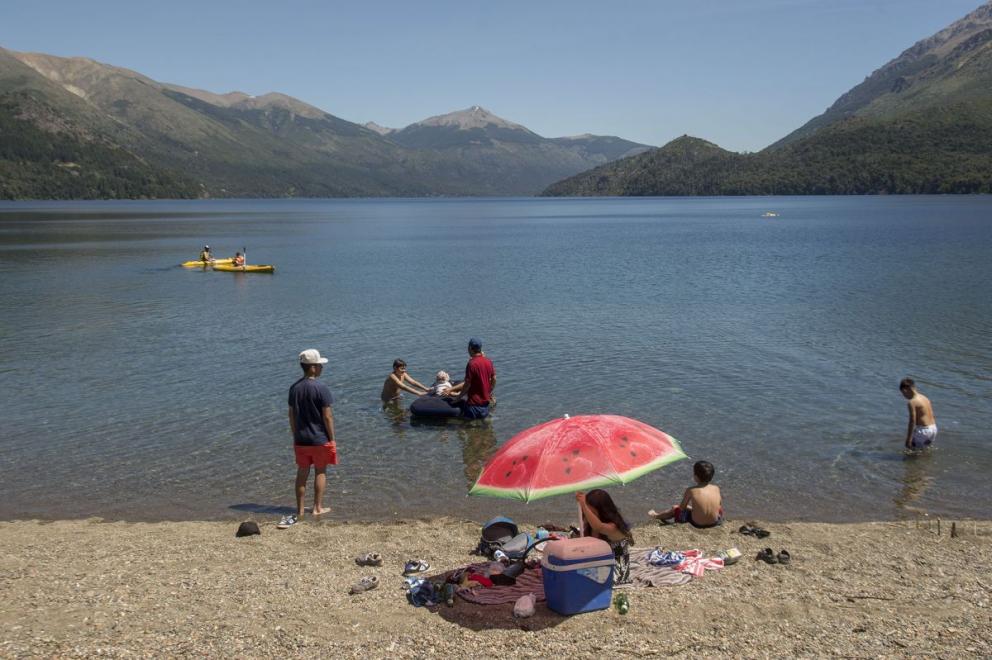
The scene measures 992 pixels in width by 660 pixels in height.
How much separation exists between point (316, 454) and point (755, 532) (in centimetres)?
729

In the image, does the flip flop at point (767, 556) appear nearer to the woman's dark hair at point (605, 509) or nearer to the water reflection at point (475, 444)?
the woman's dark hair at point (605, 509)

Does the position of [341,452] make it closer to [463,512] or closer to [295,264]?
[463,512]

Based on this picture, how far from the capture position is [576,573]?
30.2ft

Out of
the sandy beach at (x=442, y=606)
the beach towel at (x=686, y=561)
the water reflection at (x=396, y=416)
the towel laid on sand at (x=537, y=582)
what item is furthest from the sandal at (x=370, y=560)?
the water reflection at (x=396, y=416)

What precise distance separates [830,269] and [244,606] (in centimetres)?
5340

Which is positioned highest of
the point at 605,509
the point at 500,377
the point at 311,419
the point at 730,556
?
the point at 311,419

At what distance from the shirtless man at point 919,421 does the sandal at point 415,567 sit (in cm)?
1108

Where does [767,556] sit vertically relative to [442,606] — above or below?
above

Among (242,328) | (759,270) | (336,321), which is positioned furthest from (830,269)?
(242,328)

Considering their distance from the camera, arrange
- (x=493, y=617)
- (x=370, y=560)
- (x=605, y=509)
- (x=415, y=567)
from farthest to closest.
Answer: (x=370, y=560), (x=415, y=567), (x=605, y=509), (x=493, y=617)

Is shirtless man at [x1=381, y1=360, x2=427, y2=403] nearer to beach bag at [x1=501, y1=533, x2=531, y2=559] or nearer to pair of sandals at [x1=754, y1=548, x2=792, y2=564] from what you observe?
beach bag at [x1=501, y1=533, x2=531, y2=559]

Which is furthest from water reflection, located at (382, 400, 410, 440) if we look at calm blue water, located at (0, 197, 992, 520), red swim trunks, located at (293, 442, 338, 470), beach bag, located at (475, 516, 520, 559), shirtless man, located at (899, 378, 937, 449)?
shirtless man, located at (899, 378, 937, 449)

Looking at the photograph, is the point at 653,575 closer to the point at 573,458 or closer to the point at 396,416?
the point at 573,458

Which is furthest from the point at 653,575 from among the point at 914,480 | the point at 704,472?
the point at 914,480
